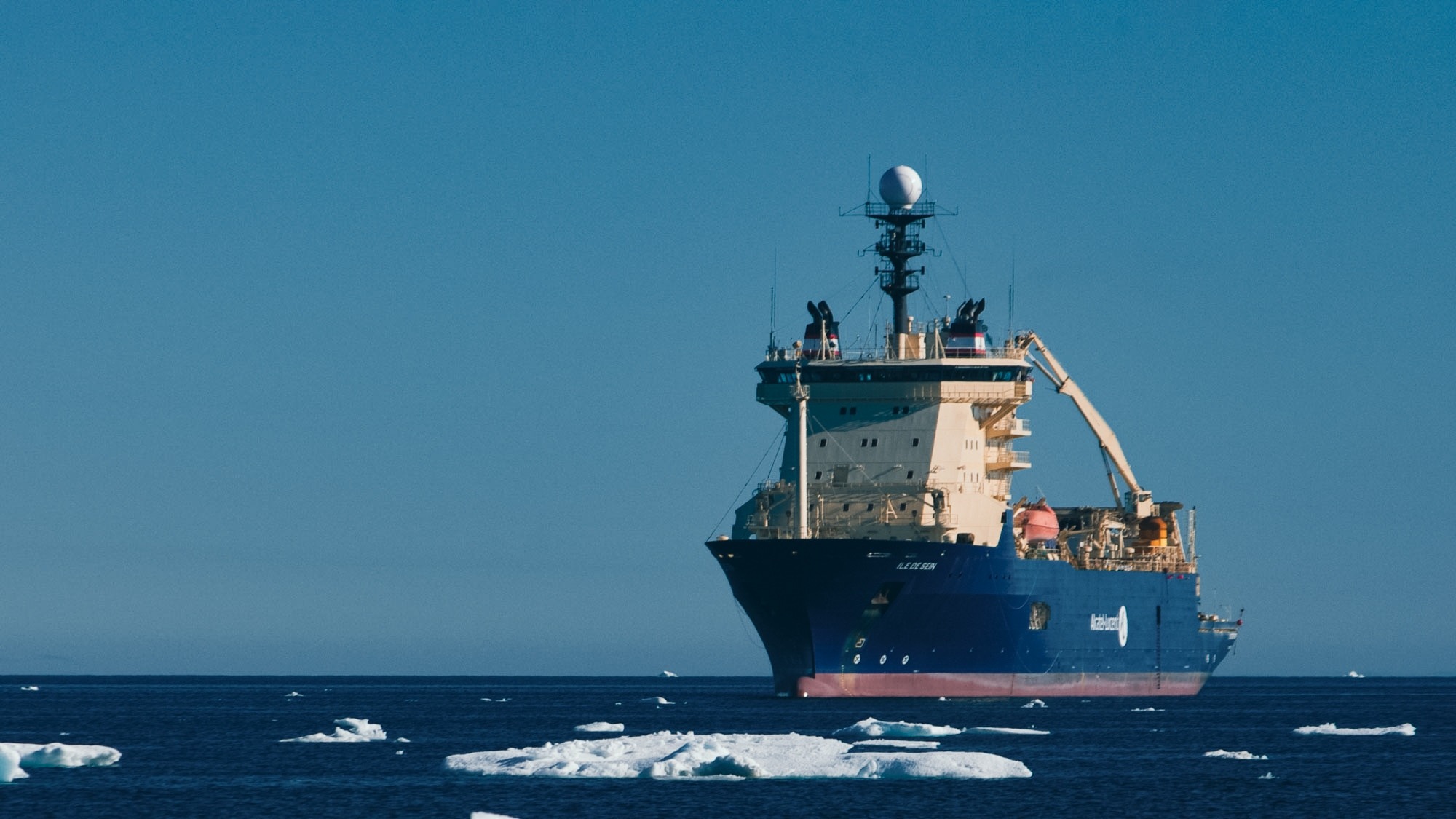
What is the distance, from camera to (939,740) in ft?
179

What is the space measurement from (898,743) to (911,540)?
16.6m

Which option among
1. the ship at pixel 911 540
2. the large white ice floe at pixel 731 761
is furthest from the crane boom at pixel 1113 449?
the large white ice floe at pixel 731 761

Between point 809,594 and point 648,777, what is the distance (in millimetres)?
20724

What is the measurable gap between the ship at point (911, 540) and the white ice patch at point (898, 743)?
37.1 feet

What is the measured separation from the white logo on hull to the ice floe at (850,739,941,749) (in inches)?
977

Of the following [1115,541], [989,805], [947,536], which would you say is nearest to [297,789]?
[989,805]

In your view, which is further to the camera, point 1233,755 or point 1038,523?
point 1038,523

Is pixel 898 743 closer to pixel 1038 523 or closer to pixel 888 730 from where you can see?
pixel 888 730

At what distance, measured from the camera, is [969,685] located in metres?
69.6

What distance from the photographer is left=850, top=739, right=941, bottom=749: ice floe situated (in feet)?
165

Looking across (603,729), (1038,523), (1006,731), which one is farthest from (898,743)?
(1038,523)

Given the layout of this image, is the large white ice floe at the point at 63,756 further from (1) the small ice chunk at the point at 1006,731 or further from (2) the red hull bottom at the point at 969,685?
(2) the red hull bottom at the point at 969,685

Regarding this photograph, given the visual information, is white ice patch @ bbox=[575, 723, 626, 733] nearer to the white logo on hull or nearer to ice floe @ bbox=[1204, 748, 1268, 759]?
ice floe @ bbox=[1204, 748, 1268, 759]

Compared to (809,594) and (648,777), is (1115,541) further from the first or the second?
(648,777)
